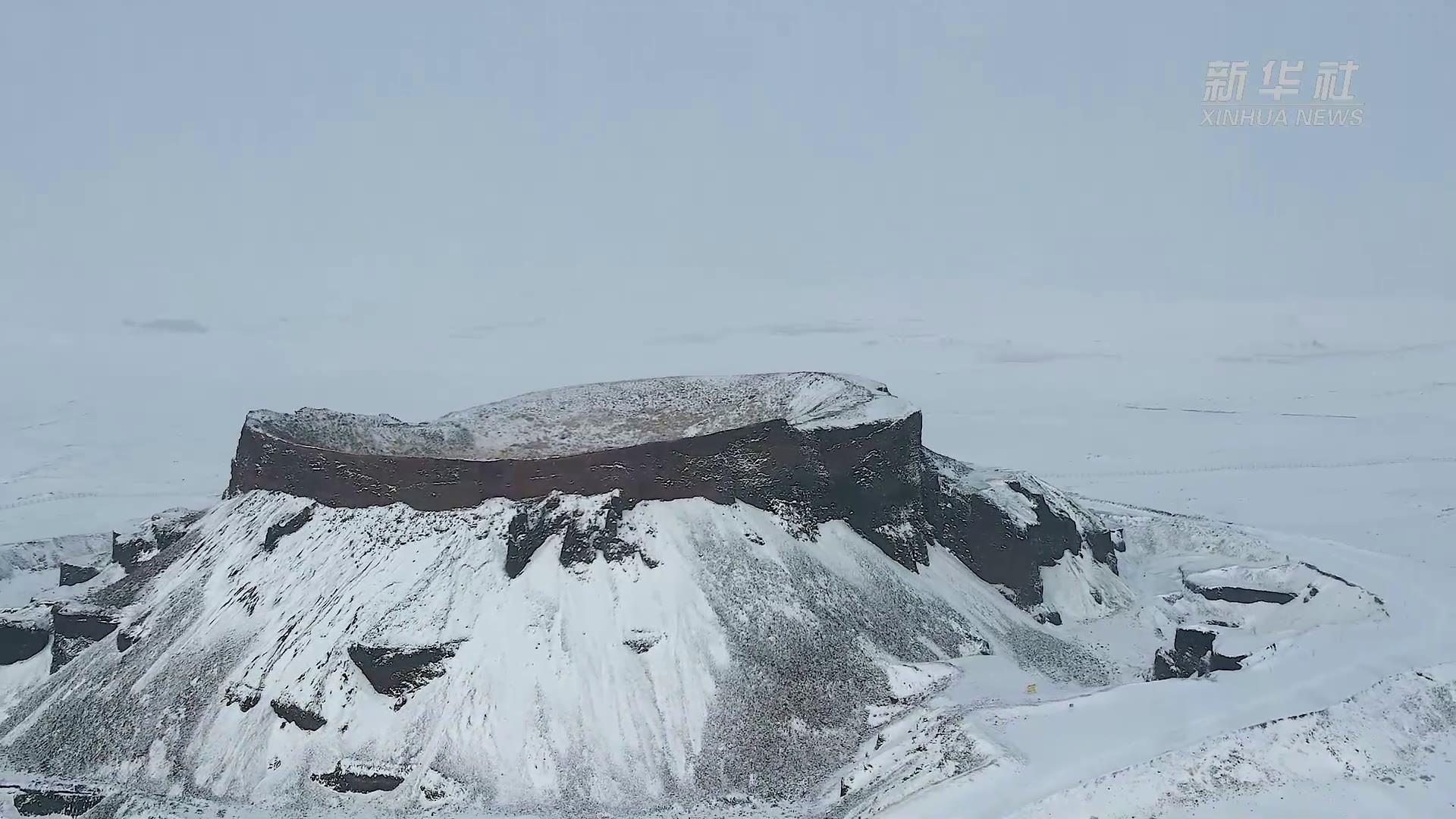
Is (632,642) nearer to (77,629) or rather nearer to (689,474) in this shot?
(689,474)

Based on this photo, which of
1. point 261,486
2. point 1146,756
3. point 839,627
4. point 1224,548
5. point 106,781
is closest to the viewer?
point 1146,756

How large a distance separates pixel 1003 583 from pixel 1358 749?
22221mm

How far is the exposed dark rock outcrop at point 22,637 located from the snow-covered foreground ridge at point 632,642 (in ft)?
0.46

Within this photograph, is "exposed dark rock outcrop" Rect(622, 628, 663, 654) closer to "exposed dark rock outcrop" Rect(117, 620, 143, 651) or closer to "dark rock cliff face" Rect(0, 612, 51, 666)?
"exposed dark rock outcrop" Rect(117, 620, 143, 651)

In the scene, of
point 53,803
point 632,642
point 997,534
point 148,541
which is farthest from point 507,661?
point 997,534

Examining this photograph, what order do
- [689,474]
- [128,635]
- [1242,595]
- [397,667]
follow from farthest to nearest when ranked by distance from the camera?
[1242,595], [689,474], [128,635], [397,667]

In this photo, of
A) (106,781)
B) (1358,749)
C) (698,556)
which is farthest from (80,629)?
(1358,749)

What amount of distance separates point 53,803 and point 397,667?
1396 cm

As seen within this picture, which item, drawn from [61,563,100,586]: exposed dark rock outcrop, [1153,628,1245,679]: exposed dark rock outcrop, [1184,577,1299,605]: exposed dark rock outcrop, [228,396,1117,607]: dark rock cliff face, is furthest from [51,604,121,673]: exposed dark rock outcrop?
[1184,577,1299,605]: exposed dark rock outcrop

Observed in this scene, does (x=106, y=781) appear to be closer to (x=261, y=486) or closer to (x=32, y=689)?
(x=32, y=689)

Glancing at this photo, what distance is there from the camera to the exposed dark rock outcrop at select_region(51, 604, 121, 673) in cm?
4859

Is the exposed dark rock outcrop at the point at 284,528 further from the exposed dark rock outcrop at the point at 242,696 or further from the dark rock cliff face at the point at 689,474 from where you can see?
the exposed dark rock outcrop at the point at 242,696

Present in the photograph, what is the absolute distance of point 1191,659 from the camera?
45312 mm

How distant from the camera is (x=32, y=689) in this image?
47812mm
